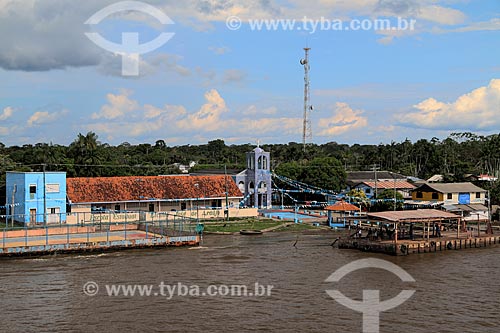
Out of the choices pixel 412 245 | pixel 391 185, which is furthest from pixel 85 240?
pixel 391 185

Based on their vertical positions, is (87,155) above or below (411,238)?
above

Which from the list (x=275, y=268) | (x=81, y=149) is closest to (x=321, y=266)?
(x=275, y=268)

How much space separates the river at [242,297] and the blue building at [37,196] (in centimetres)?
1187

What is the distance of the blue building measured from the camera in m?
47.5

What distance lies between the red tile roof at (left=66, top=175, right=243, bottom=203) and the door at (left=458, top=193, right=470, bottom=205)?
20.9m

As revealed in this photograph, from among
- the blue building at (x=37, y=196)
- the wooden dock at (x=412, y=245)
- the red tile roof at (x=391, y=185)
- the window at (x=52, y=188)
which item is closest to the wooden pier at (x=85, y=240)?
the blue building at (x=37, y=196)

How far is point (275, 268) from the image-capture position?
1307 inches

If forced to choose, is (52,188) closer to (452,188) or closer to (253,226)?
(253,226)

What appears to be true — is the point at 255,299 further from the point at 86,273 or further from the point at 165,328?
the point at 86,273

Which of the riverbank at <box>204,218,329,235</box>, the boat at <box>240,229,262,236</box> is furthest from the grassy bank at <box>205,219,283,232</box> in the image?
the boat at <box>240,229,262,236</box>

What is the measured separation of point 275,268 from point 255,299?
698 centimetres

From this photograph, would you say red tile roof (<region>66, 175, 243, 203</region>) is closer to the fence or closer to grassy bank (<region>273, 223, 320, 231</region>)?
the fence

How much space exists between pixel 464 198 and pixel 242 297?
37.6 metres

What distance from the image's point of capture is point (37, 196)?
4825 centimetres
